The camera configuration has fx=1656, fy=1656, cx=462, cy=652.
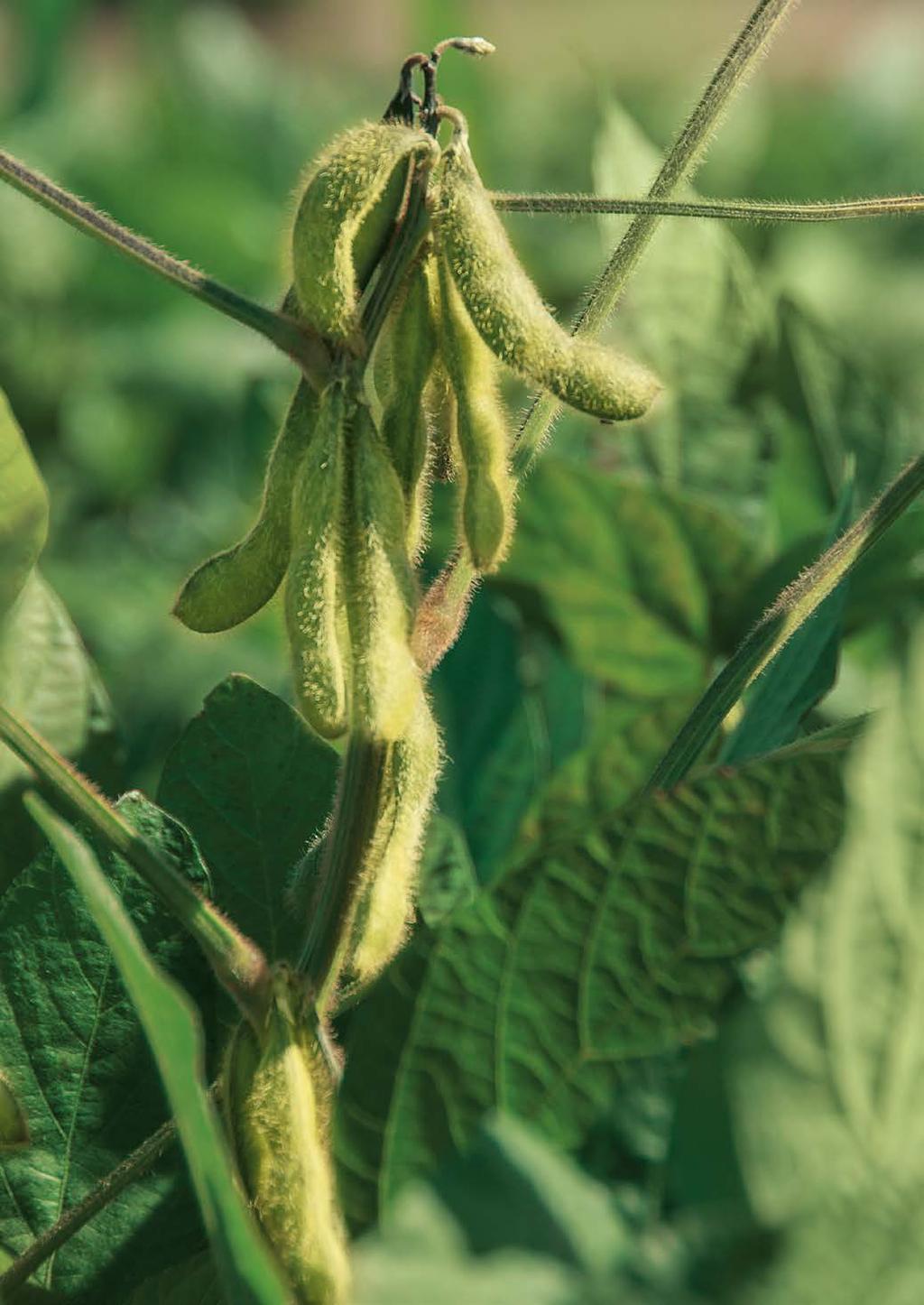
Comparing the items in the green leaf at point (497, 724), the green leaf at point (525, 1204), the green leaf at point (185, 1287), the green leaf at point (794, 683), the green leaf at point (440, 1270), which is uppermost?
the green leaf at point (794, 683)

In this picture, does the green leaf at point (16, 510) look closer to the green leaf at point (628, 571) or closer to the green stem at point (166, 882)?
the green stem at point (166, 882)

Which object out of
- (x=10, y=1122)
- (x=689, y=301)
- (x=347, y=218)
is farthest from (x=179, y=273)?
(x=689, y=301)

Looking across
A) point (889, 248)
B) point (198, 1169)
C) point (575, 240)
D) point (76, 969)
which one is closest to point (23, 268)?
point (575, 240)

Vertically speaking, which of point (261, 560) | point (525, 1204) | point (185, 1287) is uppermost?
point (261, 560)

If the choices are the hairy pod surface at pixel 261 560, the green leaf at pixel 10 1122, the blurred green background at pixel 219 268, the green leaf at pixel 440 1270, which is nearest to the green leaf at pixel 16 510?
the hairy pod surface at pixel 261 560

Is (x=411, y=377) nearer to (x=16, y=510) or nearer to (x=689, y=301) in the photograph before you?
(x=16, y=510)

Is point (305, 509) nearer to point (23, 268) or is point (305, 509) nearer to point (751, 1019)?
point (751, 1019)
